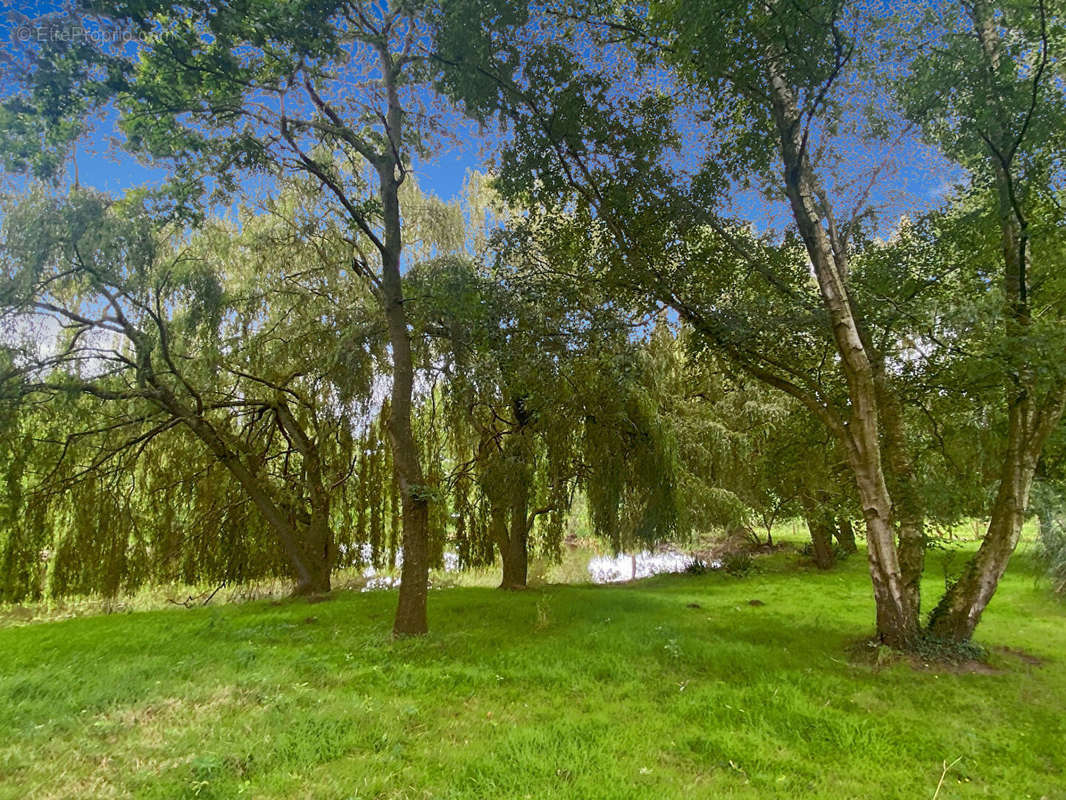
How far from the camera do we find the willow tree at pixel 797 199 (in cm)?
574

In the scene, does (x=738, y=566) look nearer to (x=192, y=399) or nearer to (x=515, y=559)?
(x=515, y=559)

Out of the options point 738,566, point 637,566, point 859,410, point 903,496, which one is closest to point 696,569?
point 738,566

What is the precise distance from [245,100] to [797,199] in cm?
707

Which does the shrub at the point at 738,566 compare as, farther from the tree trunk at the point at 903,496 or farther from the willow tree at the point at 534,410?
the tree trunk at the point at 903,496

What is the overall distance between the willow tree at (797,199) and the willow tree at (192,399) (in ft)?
14.1

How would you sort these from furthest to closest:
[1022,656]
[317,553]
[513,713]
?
[317,553]
[1022,656]
[513,713]

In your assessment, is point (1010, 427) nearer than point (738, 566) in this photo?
Yes

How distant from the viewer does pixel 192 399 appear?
363 inches

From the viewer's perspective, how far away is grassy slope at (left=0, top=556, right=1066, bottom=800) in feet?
11.6

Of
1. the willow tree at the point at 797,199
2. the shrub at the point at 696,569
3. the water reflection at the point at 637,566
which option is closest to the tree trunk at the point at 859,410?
the willow tree at the point at 797,199

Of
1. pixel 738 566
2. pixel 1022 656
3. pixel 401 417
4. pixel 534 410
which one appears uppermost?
pixel 534 410

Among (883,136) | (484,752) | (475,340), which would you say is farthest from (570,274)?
(484,752)

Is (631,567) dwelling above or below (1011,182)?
below

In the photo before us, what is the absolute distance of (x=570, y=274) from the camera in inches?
315
